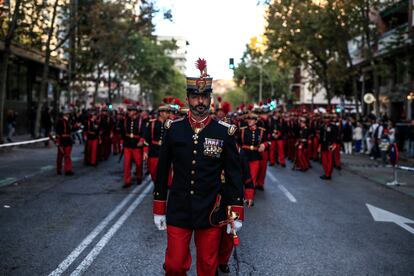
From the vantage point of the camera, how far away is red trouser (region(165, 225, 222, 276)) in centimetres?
417

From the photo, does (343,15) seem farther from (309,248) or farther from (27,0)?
(309,248)

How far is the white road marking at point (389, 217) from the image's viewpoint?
8.84m

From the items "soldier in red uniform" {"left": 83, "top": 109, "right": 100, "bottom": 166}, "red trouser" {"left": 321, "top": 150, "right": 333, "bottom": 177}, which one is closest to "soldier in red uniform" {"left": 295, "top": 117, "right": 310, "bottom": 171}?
"red trouser" {"left": 321, "top": 150, "right": 333, "bottom": 177}

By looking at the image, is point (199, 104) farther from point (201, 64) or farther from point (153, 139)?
point (153, 139)

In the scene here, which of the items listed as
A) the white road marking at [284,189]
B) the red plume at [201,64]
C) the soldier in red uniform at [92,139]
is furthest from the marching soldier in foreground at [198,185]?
the soldier in red uniform at [92,139]

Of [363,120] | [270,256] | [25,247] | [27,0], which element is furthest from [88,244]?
[363,120]

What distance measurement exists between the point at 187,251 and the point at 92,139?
13647mm

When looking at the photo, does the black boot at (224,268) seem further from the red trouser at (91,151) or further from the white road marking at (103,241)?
the red trouser at (91,151)

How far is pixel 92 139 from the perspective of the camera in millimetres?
17297

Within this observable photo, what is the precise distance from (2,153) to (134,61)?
28.4 metres

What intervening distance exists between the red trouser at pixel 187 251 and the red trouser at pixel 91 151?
1349 centimetres

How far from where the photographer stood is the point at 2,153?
20875 millimetres

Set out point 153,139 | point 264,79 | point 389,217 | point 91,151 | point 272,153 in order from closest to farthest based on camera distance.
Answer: point 389,217 < point 153,139 < point 91,151 < point 272,153 < point 264,79

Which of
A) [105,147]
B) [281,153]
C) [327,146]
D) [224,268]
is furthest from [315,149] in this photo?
[224,268]
